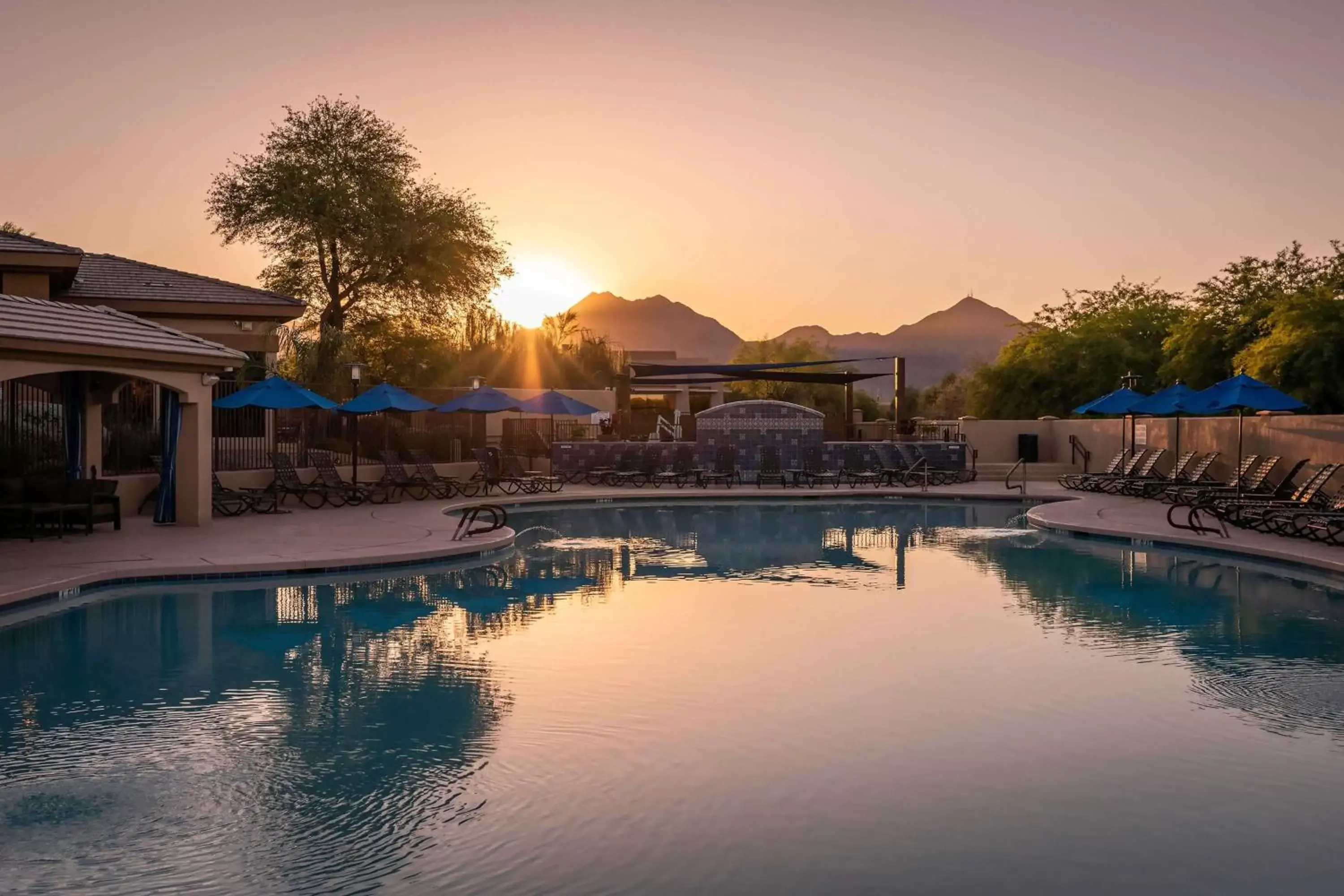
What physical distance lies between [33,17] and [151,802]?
19.3 m

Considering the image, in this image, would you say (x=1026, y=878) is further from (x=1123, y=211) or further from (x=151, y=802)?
(x=1123, y=211)

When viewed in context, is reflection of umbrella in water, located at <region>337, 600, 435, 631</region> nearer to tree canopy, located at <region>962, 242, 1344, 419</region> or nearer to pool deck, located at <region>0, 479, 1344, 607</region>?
pool deck, located at <region>0, 479, 1344, 607</region>

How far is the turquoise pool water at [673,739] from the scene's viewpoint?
15.8 ft

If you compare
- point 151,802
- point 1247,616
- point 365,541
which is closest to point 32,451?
point 365,541

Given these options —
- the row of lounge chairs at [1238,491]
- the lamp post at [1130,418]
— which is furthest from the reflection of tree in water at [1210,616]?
the lamp post at [1130,418]

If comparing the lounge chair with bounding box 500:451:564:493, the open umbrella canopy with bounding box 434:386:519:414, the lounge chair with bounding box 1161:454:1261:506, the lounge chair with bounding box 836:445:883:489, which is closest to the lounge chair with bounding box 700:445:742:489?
the lounge chair with bounding box 836:445:883:489

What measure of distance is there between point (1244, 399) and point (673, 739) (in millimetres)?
14916

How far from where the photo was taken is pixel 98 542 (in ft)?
47.7

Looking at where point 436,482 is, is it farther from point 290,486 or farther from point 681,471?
point 681,471

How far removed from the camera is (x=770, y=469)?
28.2 m

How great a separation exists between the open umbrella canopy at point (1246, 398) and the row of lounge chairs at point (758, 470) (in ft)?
28.8

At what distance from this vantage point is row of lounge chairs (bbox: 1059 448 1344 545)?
51.9 ft

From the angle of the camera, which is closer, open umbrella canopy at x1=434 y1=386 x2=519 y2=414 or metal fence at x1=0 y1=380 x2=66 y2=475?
metal fence at x1=0 y1=380 x2=66 y2=475

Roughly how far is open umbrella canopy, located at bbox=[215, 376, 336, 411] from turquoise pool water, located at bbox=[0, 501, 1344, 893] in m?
7.61
